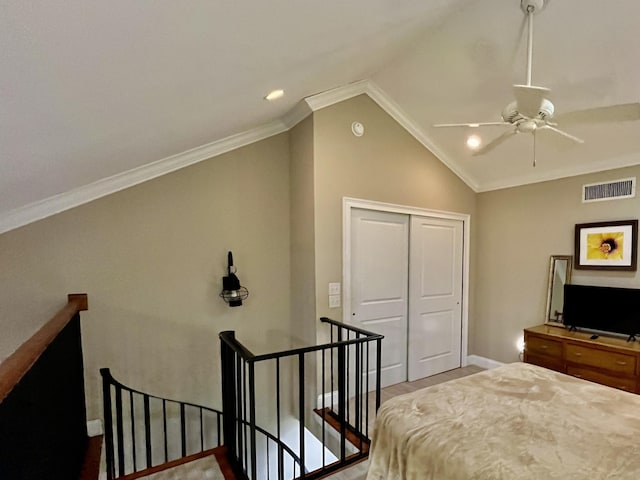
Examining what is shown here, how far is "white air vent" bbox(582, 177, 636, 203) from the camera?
3.12 m

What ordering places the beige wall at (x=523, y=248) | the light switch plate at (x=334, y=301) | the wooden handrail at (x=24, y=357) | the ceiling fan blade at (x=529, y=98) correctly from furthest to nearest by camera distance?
1. the beige wall at (x=523, y=248)
2. the light switch plate at (x=334, y=301)
3. the ceiling fan blade at (x=529, y=98)
4. the wooden handrail at (x=24, y=357)

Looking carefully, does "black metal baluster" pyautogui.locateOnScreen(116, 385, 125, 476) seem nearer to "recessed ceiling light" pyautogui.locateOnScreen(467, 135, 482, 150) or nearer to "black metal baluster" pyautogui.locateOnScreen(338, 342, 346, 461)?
"black metal baluster" pyautogui.locateOnScreen(338, 342, 346, 461)

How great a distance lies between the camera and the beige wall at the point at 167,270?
2463 mm

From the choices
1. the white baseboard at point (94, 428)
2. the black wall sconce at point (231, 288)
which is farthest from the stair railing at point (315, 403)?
the white baseboard at point (94, 428)

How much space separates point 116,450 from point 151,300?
1240 millimetres

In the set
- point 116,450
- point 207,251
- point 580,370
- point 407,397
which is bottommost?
point 116,450

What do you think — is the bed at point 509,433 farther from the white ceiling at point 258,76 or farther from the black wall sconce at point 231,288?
the white ceiling at point 258,76

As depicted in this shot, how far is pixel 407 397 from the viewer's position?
77.0 inches

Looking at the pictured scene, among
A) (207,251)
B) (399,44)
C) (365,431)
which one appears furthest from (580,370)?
(207,251)

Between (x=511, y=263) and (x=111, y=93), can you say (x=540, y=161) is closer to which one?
(x=511, y=263)

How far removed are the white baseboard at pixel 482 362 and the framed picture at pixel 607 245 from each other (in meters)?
1.53

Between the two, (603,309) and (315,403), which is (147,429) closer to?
(315,403)

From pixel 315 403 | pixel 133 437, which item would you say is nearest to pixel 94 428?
pixel 133 437

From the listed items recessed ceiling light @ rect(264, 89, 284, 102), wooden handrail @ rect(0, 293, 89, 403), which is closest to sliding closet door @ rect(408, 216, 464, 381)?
recessed ceiling light @ rect(264, 89, 284, 102)
